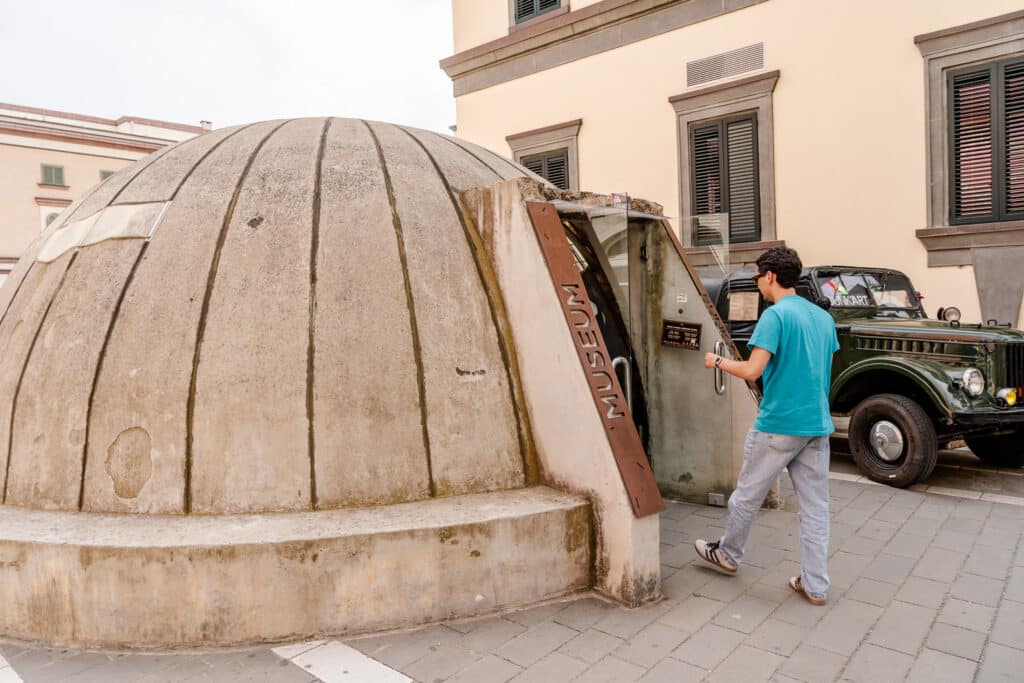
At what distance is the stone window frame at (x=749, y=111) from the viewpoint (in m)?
11.2

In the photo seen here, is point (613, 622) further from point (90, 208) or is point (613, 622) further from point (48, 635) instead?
point (90, 208)

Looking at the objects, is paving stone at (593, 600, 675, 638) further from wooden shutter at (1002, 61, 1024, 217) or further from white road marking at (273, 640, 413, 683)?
wooden shutter at (1002, 61, 1024, 217)

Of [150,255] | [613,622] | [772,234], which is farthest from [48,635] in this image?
[772,234]

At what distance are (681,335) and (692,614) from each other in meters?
2.41

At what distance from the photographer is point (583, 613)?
3764mm

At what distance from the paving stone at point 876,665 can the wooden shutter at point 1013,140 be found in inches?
318

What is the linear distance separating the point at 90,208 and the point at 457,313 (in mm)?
2922

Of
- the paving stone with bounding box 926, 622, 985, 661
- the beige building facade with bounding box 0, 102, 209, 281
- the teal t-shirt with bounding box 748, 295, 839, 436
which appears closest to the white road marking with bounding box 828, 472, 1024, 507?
the paving stone with bounding box 926, 622, 985, 661

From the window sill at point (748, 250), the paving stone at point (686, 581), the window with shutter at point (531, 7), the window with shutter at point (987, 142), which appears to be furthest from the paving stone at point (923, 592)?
the window with shutter at point (531, 7)

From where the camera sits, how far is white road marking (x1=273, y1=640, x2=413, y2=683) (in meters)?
3.17

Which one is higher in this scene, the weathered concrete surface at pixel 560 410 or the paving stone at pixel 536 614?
the weathered concrete surface at pixel 560 410

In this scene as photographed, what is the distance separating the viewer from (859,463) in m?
6.76

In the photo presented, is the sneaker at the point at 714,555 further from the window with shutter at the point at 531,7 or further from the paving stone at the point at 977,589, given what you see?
the window with shutter at the point at 531,7

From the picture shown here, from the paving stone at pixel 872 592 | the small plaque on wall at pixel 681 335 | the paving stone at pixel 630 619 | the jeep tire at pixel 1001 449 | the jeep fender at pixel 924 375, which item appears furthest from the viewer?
the jeep tire at pixel 1001 449
